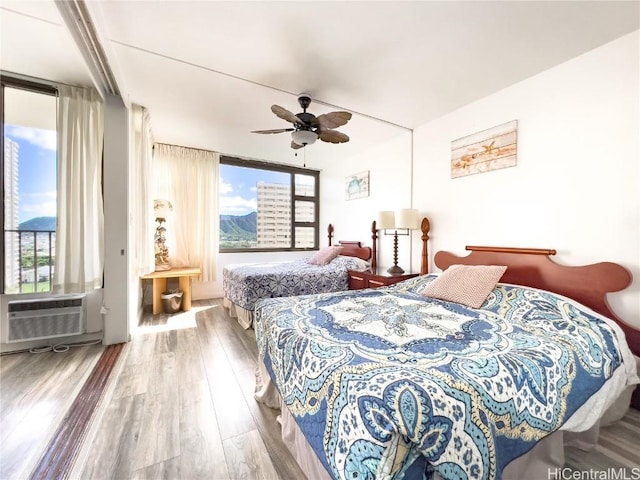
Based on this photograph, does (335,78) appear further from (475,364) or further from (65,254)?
(65,254)

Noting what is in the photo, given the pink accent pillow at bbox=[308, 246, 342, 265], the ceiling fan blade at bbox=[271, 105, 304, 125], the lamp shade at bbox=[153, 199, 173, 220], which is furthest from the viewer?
the pink accent pillow at bbox=[308, 246, 342, 265]

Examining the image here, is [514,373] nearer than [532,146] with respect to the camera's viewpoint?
Yes

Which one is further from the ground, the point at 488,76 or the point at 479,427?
the point at 488,76

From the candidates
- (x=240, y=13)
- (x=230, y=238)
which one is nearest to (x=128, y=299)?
(x=230, y=238)

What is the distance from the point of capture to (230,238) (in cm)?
464

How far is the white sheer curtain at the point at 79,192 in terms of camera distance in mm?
2371

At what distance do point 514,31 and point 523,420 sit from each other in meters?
2.21

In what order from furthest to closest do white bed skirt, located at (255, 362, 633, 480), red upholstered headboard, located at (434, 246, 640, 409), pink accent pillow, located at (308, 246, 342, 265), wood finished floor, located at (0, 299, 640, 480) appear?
pink accent pillow, located at (308, 246, 342, 265)
red upholstered headboard, located at (434, 246, 640, 409)
wood finished floor, located at (0, 299, 640, 480)
white bed skirt, located at (255, 362, 633, 480)

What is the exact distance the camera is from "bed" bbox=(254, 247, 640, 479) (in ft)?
2.57

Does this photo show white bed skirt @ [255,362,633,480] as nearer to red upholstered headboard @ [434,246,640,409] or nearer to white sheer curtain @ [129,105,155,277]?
red upholstered headboard @ [434,246,640,409]

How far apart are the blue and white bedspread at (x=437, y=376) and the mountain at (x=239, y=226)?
313cm

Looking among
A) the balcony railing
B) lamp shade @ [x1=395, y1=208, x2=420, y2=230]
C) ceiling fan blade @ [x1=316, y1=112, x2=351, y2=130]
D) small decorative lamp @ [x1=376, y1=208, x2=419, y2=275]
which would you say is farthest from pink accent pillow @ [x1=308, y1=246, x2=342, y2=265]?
the balcony railing

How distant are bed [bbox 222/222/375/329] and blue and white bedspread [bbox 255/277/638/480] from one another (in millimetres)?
1173

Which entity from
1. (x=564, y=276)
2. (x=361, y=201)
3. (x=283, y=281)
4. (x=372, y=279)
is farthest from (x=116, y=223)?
(x=564, y=276)
